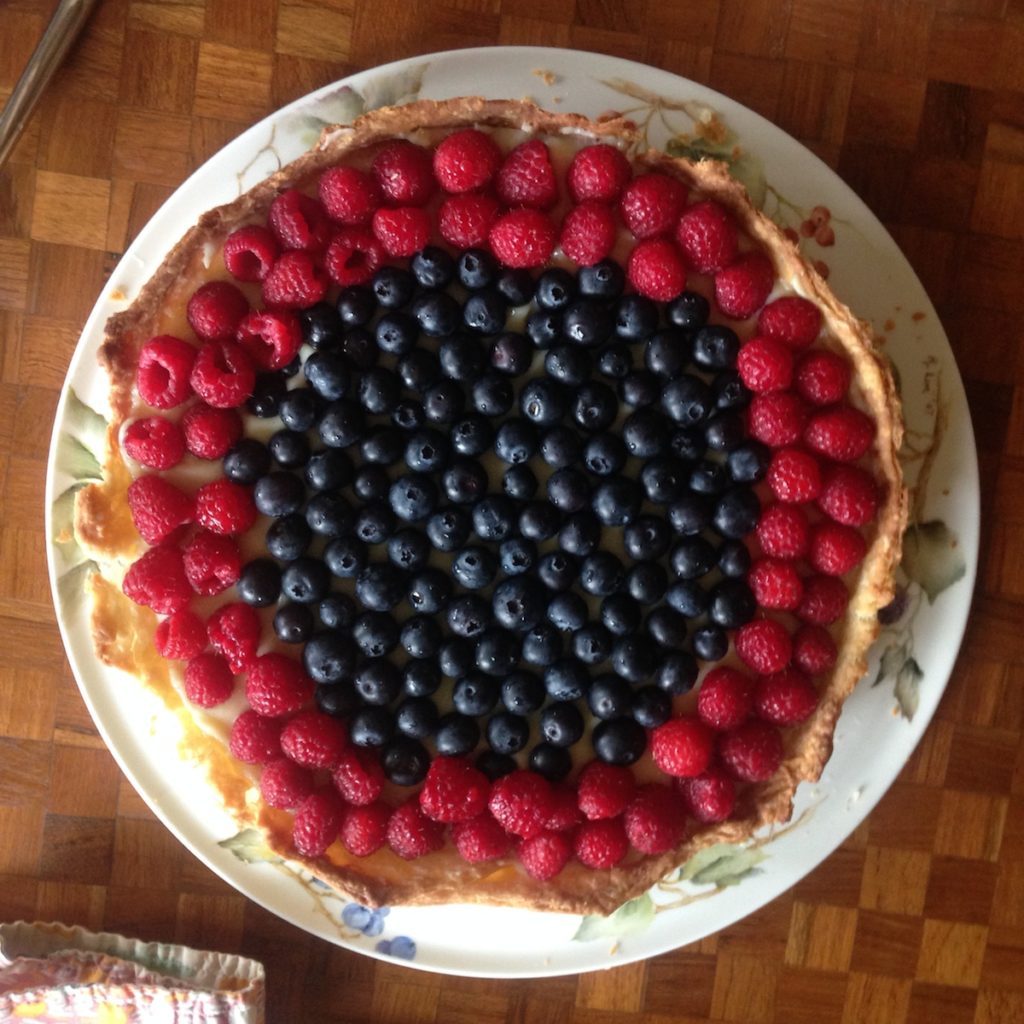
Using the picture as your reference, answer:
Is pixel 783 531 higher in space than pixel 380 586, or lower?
higher

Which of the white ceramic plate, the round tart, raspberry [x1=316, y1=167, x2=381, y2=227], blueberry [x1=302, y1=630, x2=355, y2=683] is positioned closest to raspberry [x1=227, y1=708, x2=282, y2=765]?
the round tart

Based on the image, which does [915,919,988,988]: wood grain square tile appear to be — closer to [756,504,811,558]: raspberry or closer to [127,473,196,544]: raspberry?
[756,504,811,558]: raspberry

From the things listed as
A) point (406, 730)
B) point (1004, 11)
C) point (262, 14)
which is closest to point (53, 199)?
point (262, 14)

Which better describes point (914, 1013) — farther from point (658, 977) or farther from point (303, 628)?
point (303, 628)

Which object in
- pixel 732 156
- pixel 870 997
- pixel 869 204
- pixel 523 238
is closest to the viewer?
pixel 523 238

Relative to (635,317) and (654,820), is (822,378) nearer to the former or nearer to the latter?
(635,317)

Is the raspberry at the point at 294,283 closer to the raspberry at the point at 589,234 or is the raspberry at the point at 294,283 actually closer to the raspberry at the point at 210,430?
the raspberry at the point at 210,430

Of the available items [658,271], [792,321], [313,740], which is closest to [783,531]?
[792,321]
